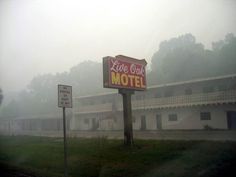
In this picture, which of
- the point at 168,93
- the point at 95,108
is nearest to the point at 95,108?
the point at 95,108

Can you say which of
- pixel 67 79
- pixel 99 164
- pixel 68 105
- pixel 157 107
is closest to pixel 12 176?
pixel 99 164

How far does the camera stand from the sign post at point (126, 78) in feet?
52.5

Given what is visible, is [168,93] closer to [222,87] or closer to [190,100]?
[190,100]

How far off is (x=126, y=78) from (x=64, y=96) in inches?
333

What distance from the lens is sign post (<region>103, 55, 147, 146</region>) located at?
52.5 ft

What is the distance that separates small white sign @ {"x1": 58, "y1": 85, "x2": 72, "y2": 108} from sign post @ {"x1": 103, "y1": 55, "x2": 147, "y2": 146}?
6781 millimetres

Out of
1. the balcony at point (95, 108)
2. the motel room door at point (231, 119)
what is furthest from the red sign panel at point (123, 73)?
the balcony at point (95, 108)

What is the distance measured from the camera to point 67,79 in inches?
2886

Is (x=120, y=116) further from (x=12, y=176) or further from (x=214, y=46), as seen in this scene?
(x=12, y=176)

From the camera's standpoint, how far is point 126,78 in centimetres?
1703

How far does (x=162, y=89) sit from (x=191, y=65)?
12899mm

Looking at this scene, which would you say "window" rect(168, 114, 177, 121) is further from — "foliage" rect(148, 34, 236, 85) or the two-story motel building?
"foliage" rect(148, 34, 236, 85)

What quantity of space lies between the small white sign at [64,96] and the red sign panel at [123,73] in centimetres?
678

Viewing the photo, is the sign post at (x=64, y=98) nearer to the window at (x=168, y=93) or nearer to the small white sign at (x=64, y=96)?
the small white sign at (x=64, y=96)
